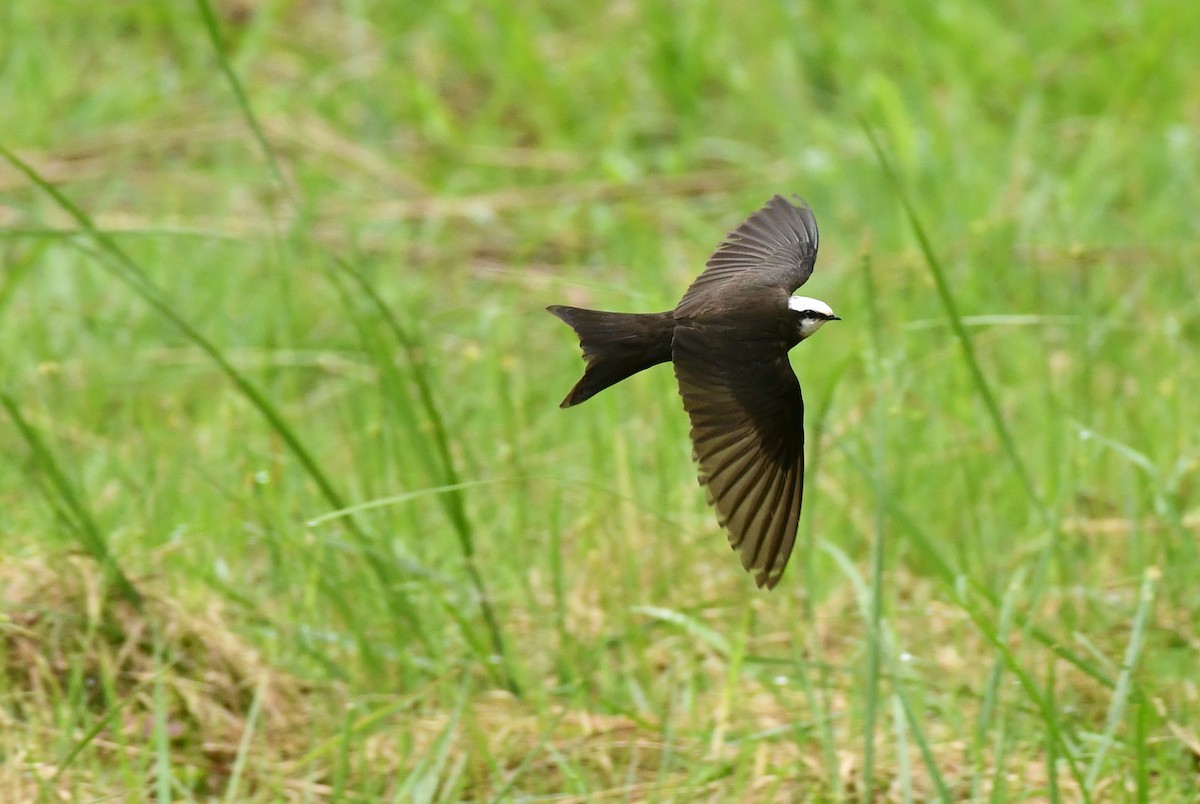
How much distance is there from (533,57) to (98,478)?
279 cm

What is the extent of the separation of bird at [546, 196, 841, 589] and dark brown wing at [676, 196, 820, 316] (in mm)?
152

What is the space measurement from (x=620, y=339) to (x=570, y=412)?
5.99ft

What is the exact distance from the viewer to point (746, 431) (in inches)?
83.0

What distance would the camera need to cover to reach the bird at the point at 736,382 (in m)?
2.01

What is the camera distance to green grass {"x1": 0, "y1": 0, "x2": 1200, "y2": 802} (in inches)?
103

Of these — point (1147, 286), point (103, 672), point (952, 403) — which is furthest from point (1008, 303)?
point (103, 672)

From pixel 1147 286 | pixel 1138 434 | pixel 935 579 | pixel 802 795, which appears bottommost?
pixel 802 795

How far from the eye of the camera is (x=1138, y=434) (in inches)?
134

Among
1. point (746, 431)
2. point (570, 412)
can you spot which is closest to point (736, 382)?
point (746, 431)

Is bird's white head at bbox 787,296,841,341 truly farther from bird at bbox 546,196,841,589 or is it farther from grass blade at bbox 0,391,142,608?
grass blade at bbox 0,391,142,608

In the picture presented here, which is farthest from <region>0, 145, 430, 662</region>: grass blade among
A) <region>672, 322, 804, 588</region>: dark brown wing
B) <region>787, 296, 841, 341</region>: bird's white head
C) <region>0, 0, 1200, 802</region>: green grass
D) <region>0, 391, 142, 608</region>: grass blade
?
<region>787, 296, 841, 341</region>: bird's white head

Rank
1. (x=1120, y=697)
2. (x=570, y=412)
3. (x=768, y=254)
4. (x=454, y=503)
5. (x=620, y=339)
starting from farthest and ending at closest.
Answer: (x=570, y=412) → (x=454, y=503) → (x=768, y=254) → (x=1120, y=697) → (x=620, y=339)

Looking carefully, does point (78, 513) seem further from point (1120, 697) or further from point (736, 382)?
point (1120, 697)

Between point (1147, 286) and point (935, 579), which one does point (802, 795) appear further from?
point (1147, 286)
